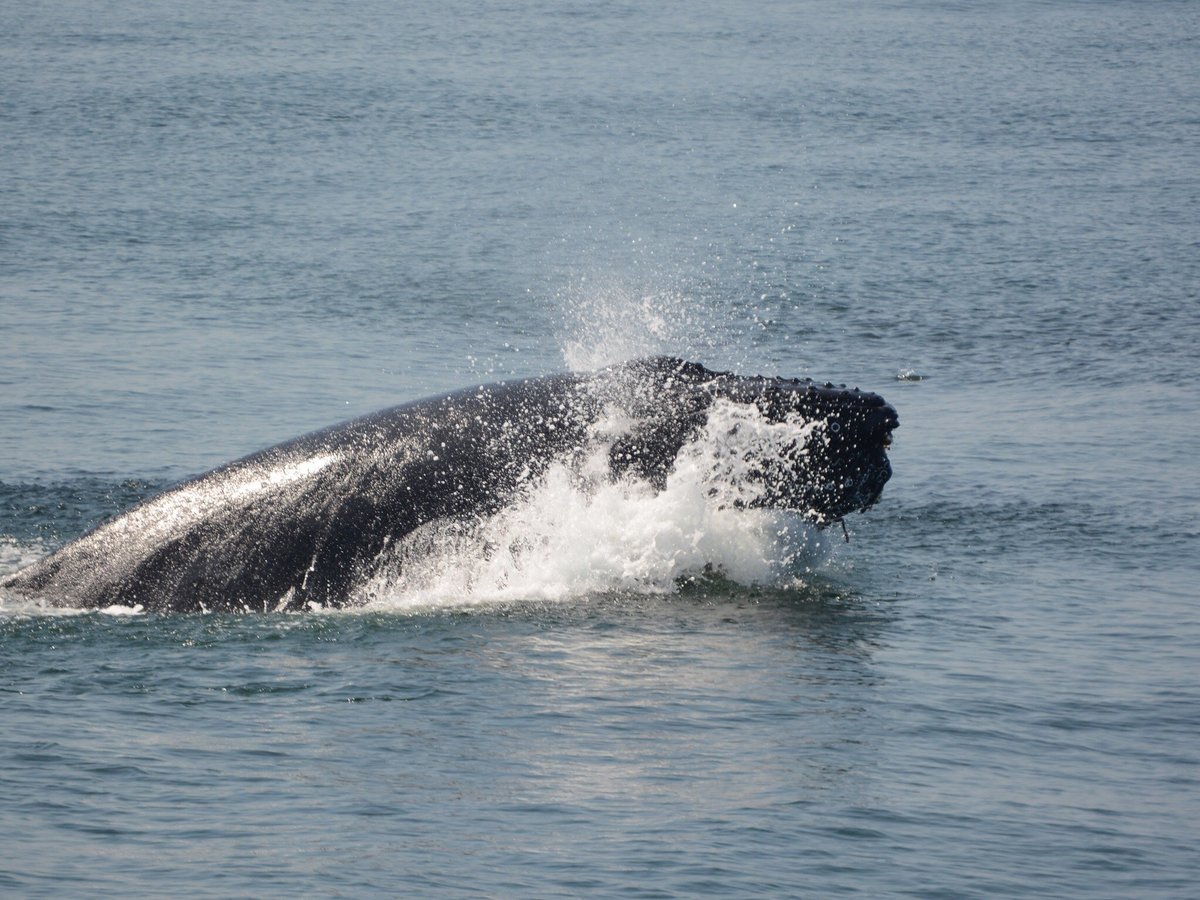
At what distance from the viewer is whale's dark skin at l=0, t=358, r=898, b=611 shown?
13.7 meters

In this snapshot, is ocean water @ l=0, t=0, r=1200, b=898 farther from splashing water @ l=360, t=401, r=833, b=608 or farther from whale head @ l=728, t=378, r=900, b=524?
whale head @ l=728, t=378, r=900, b=524

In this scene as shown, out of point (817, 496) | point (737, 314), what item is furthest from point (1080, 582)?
point (737, 314)

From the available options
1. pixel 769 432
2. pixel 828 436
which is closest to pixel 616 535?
pixel 769 432

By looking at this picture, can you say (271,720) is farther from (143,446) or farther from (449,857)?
(143,446)

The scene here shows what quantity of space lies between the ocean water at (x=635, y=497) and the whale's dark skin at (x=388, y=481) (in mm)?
295

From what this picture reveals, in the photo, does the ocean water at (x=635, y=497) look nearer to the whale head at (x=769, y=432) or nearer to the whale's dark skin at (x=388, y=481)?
the whale's dark skin at (x=388, y=481)

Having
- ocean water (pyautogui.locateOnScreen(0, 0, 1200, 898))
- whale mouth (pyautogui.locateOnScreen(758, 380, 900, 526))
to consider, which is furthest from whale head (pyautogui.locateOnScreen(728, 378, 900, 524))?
ocean water (pyautogui.locateOnScreen(0, 0, 1200, 898))

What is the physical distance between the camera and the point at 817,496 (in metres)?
14.3

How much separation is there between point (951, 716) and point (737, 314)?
17.7 m

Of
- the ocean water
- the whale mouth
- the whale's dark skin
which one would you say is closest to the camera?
the ocean water

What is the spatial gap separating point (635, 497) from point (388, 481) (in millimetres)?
1784

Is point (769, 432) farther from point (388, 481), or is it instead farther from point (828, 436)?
point (388, 481)

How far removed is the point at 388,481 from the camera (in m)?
13.9

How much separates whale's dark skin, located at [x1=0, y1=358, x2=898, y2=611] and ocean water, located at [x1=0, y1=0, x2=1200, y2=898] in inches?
11.6
